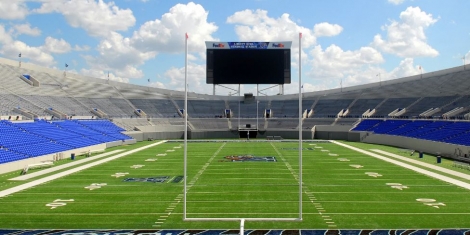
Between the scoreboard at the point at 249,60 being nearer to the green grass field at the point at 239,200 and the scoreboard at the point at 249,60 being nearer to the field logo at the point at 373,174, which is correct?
the green grass field at the point at 239,200

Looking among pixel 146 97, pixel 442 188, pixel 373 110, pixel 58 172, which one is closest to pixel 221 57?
pixel 146 97

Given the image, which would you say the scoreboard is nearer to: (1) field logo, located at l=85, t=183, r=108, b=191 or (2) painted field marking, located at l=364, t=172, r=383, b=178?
(2) painted field marking, located at l=364, t=172, r=383, b=178

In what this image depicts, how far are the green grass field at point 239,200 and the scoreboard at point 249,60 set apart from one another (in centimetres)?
3265

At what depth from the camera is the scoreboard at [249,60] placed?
55531 mm

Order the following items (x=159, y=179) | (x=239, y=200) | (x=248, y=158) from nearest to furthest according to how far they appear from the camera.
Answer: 1. (x=239, y=200)
2. (x=159, y=179)
3. (x=248, y=158)

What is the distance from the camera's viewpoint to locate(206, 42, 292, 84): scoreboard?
182ft

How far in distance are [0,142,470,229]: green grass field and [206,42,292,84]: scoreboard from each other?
107 ft

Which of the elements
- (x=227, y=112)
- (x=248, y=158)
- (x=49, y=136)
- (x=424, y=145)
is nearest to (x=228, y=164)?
(x=248, y=158)

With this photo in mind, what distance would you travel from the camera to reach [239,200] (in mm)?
15445

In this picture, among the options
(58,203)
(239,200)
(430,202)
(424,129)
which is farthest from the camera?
(424,129)

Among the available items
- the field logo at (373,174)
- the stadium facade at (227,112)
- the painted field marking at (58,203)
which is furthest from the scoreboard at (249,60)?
the painted field marking at (58,203)

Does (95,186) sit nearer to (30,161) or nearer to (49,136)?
(30,161)

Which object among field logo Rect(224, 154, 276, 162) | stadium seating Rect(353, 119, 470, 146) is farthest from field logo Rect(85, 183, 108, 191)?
stadium seating Rect(353, 119, 470, 146)

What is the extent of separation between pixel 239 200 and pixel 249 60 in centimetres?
4164
